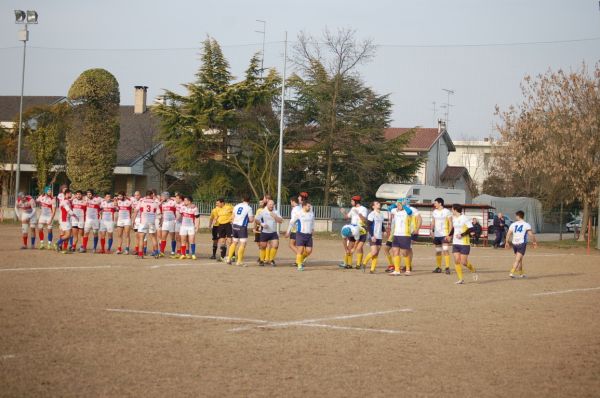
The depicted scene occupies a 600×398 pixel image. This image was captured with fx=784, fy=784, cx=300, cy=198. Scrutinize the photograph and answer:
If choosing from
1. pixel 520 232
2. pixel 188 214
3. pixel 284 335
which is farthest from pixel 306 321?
pixel 188 214

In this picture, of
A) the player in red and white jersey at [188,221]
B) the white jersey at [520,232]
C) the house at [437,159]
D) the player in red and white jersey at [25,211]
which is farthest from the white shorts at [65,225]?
the house at [437,159]

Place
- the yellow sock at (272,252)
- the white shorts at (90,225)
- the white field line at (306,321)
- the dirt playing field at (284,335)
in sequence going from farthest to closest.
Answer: the white shorts at (90,225)
the yellow sock at (272,252)
the white field line at (306,321)
the dirt playing field at (284,335)

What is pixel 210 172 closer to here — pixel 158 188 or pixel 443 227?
pixel 158 188

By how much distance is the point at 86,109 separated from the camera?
49.4 meters

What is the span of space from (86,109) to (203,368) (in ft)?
143

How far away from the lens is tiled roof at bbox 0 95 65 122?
6025 centimetres

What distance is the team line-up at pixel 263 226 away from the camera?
2111 cm

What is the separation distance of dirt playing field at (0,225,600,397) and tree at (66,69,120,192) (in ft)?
103

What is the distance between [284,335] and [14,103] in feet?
189

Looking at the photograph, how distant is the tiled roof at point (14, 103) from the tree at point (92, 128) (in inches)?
472

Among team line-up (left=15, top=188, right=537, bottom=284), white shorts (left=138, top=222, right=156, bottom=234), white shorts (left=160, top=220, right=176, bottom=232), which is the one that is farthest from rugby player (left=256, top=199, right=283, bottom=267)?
white shorts (left=138, top=222, right=156, bottom=234)

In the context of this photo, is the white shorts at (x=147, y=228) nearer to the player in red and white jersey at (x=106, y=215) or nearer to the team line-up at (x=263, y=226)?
the team line-up at (x=263, y=226)

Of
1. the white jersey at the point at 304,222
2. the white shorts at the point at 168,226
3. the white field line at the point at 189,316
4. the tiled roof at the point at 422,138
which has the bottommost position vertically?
the white field line at the point at 189,316

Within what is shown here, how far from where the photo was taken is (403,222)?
68.3 ft
